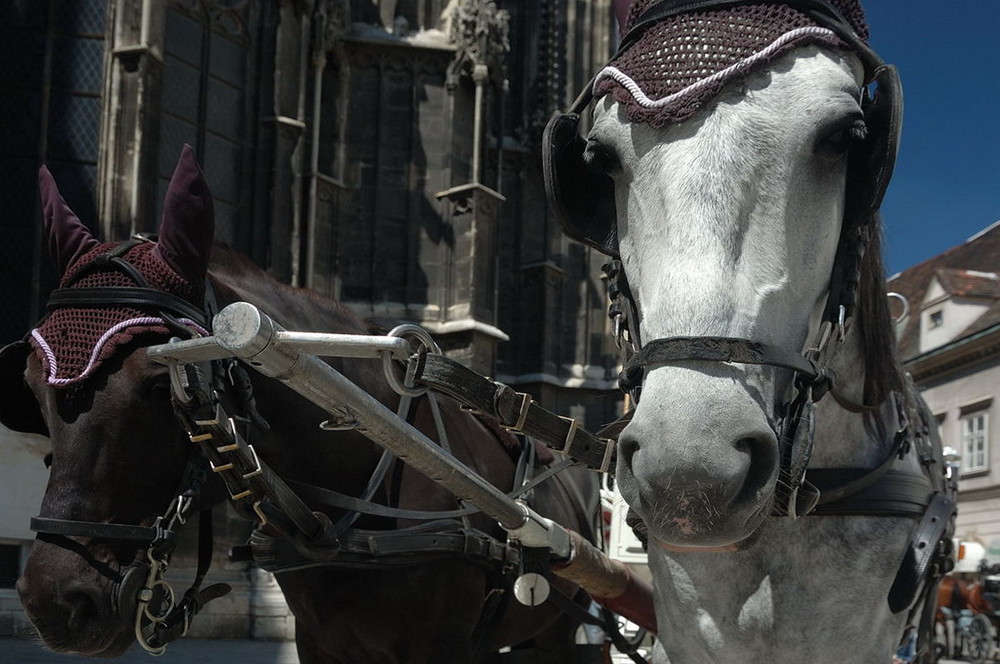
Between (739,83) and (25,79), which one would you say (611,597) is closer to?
(739,83)

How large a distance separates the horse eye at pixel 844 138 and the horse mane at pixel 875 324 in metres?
0.39

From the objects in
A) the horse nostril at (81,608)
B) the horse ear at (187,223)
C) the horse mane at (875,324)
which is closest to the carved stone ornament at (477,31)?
the horse ear at (187,223)

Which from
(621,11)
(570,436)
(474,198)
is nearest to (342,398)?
(570,436)

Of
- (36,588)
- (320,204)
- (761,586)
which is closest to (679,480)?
(761,586)

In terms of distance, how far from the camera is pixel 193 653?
8.89 meters

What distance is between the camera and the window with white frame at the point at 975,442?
2383 centimetres

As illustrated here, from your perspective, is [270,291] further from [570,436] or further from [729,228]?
[729,228]

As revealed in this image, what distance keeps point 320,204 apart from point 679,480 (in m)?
13.1

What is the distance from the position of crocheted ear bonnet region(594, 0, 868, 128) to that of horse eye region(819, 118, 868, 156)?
16 centimetres

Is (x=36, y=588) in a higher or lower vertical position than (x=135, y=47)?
lower

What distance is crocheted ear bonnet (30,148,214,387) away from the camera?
9.04 ft

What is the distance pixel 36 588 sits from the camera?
262 centimetres

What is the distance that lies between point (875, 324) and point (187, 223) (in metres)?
1.69

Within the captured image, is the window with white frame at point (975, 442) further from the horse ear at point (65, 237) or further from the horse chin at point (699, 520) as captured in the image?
the horse chin at point (699, 520)
